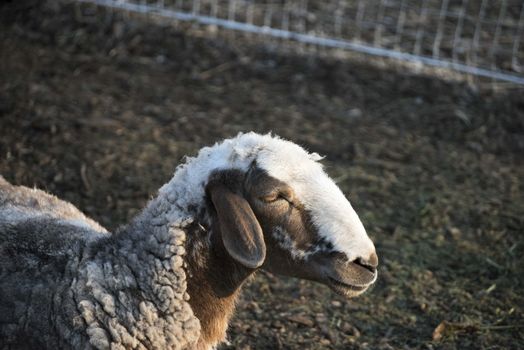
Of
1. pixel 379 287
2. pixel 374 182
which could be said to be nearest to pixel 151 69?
pixel 374 182

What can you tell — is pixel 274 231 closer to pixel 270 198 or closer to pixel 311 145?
pixel 270 198

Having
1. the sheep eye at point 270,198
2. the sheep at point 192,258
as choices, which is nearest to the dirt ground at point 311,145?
the sheep at point 192,258

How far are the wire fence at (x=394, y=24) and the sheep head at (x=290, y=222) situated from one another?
5067 millimetres

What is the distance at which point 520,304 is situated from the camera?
476 centimetres

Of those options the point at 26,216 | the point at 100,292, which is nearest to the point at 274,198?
the point at 100,292

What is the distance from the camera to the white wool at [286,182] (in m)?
3.17

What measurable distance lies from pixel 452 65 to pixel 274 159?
204 inches

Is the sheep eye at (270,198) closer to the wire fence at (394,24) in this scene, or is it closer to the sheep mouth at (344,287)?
the sheep mouth at (344,287)

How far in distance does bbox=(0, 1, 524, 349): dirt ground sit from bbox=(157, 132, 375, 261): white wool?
1205 millimetres

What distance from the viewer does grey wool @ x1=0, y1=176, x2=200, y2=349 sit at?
3.20 metres

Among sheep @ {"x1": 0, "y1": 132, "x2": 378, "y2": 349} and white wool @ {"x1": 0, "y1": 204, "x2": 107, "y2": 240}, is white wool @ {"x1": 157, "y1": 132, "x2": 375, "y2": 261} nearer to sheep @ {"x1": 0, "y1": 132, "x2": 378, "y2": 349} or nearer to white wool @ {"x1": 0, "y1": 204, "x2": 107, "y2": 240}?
sheep @ {"x1": 0, "y1": 132, "x2": 378, "y2": 349}

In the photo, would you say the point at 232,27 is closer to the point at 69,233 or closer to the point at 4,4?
the point at 4,4

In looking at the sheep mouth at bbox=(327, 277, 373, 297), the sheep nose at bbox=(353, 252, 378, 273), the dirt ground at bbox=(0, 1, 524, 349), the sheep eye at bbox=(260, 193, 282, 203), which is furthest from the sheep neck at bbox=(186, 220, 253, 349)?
the dirt ground at bbox=(0, 1, 524, 349)

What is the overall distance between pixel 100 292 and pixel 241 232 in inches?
26.4
